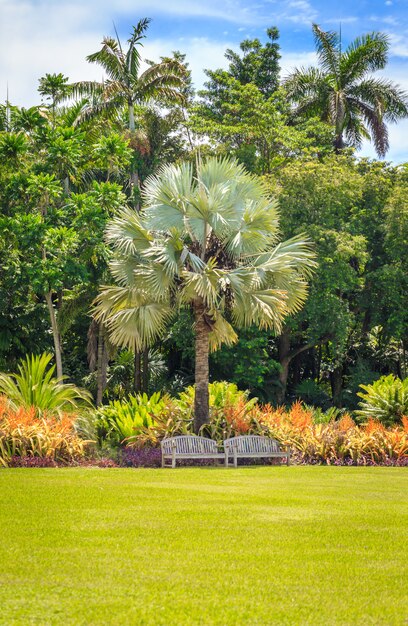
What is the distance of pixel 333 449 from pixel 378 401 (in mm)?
3313

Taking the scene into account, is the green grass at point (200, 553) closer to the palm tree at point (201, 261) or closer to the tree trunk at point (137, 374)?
the palm tree at point (201, 261)

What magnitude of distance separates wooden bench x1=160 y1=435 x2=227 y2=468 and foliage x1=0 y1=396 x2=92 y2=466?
5.54ft

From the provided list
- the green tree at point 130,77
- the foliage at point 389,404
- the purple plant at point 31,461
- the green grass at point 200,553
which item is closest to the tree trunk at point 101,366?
the green tree at point 130,77

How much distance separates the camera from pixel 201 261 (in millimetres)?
17797

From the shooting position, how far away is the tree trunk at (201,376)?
Answer: 18.3 m

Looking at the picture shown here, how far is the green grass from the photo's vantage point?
631 cm

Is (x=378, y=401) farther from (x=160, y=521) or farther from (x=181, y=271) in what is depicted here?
(x=160, y=521)

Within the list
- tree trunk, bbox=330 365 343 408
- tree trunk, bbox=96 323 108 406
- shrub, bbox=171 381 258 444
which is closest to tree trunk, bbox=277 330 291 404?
tree trunk, bbox=330 365 343 408

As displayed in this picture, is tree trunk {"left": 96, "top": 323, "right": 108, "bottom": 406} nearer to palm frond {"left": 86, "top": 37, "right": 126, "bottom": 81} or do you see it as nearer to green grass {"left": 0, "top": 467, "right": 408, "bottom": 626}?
palm frond {"left": 86, "top": 37, "right": 126, "bottom": 81}

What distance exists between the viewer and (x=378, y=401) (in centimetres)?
2062

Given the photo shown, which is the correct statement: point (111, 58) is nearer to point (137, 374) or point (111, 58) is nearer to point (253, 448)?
point (137, 374)

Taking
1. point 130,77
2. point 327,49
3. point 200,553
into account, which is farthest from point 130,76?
point 200,553

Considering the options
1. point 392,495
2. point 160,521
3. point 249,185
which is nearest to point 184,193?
point 249,185

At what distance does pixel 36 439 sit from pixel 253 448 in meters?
→ 4.57
